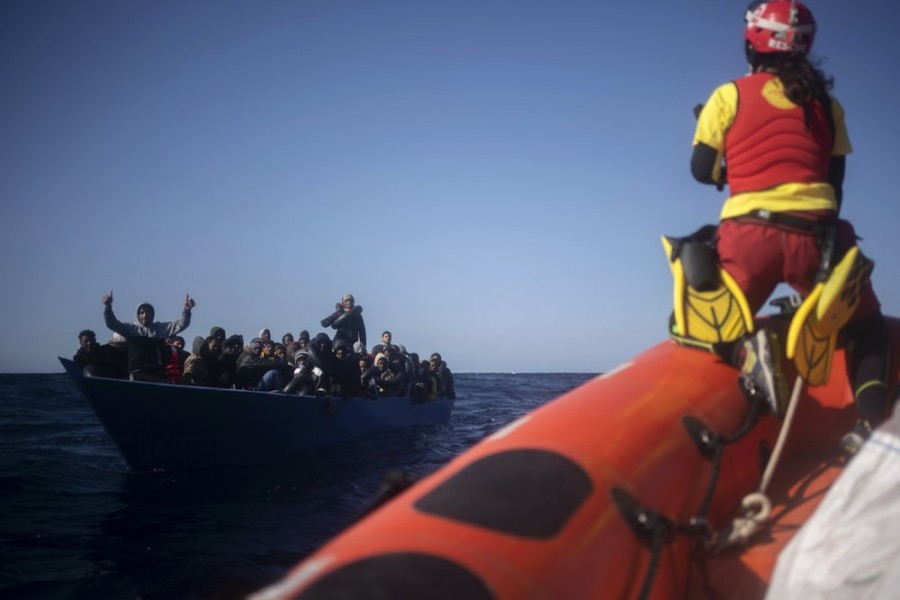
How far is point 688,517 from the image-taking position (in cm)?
191

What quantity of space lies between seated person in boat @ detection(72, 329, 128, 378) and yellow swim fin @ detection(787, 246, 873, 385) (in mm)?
9276

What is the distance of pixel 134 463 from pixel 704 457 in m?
9.04

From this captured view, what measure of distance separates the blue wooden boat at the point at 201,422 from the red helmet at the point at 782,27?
8313 millimetres

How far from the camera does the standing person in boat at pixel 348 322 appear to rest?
1423cm

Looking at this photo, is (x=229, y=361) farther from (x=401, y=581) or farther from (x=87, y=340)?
(x=401, y=581)

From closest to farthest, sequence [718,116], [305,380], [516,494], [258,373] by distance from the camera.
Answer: [516,494], [718,116], [305,380], [258,373]

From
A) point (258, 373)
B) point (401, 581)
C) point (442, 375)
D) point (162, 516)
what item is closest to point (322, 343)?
point (258, 373)

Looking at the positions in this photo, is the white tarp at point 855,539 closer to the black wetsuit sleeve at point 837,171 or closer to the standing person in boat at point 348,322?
the black wetsuit sleeve at point 837,171

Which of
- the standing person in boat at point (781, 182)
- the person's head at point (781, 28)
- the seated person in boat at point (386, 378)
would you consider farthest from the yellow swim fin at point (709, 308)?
the seated person in boat at point (386, 378)

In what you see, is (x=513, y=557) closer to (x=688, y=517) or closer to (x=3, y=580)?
(x=688, y=517)

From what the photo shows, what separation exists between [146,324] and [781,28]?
1006 centimetres

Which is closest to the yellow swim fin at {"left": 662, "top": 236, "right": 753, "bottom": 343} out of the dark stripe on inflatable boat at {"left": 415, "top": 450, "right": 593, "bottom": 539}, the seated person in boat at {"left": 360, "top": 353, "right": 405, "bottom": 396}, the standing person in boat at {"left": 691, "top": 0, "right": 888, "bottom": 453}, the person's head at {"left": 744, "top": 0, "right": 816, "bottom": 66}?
the standing person in boat at {"left": 691, "top": 0, "right": 888, "bottom": 453}

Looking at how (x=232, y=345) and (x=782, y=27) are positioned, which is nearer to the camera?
(x=782, y=27)

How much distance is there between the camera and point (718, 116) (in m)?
2.50
